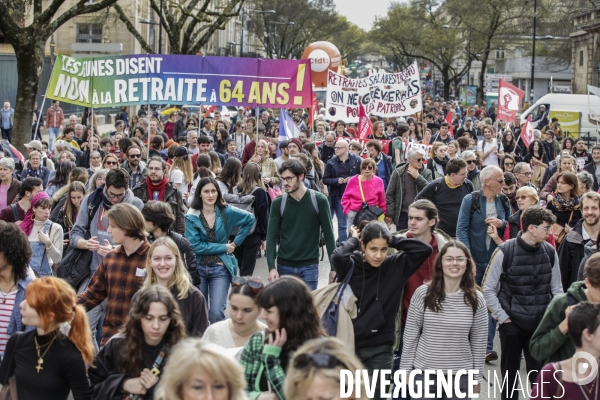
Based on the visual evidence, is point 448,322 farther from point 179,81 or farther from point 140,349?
point 179,81

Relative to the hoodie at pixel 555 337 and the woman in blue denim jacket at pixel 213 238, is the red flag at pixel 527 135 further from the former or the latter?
the hoodie at pixel 555 337

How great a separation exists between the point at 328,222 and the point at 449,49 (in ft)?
202

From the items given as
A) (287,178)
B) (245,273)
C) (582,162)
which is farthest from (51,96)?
(582,162)

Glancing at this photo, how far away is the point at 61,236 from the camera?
8031 millimetres

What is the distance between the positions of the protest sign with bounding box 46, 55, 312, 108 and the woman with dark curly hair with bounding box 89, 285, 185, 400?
9.28 metres

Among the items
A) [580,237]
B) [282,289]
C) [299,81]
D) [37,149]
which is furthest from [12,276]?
[299,81]

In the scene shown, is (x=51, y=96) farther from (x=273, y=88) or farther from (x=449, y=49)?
(x=449, y=49)

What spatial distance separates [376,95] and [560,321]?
14.9m

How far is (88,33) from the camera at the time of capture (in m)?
58.6

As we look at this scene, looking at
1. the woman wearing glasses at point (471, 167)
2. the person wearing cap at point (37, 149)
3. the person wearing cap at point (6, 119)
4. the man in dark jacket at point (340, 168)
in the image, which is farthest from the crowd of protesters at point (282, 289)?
the person wearing cap at point (6, 119)

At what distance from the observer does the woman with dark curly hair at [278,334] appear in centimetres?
436

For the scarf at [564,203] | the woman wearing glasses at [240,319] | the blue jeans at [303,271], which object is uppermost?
the scarf at [564,203]

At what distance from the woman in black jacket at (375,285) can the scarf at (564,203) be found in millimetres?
3687

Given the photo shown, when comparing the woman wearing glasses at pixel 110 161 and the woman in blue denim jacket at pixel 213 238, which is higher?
the woman wearing glasses at pixel 110 161
